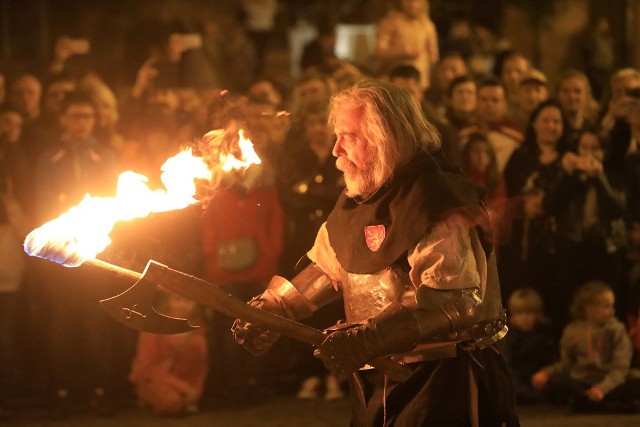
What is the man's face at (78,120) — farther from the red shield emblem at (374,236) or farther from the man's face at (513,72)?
the red shield emblem at (374,236)

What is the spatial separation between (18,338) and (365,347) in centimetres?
471

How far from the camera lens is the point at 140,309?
4.56 meters

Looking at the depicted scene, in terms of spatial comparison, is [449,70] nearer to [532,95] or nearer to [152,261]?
[532,95]

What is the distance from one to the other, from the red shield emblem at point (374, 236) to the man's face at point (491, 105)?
14.2ft

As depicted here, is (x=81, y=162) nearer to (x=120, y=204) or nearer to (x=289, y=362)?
(x=289, y=362)

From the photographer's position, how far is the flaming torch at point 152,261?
14.4 feet

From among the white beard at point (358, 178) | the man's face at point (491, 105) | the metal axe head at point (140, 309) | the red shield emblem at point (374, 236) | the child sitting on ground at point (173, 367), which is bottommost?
the child sitting on ground at point (173, 367)

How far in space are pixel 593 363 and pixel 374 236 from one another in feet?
12.0

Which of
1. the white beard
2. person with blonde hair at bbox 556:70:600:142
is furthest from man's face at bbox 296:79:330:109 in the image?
the white beard

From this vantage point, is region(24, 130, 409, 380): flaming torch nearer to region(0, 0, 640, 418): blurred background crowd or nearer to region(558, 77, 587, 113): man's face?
region(0, 0, 640, 418): blurred background crowd

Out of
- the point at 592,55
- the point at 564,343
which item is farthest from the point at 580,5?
the point at 564,343

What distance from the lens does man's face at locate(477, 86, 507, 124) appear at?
28.8 ft

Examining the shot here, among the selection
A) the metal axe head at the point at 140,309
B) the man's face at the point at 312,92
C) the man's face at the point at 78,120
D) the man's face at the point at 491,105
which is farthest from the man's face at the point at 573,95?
the metal axe head at the point at 140,309

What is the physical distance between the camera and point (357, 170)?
471 centimetres
